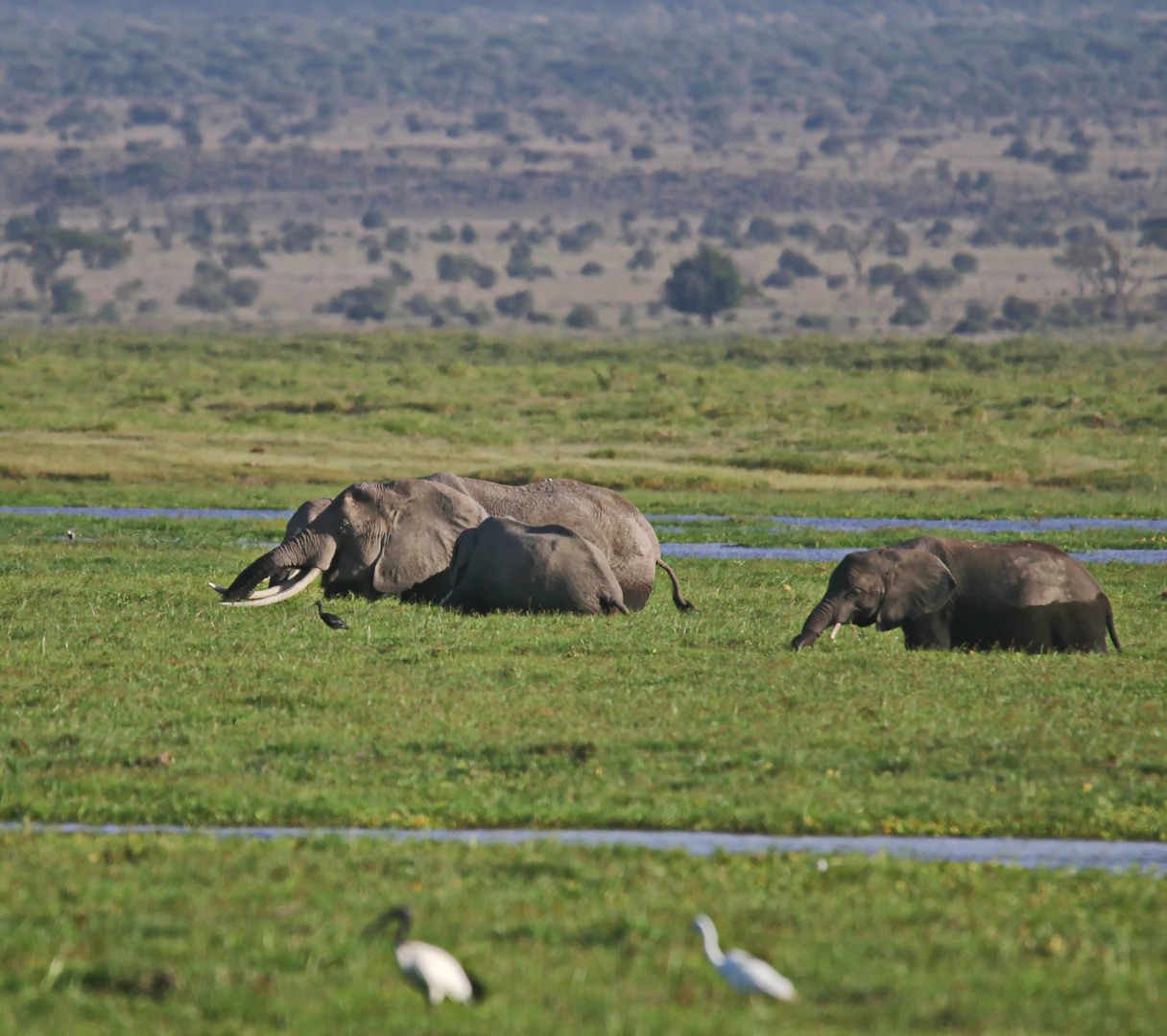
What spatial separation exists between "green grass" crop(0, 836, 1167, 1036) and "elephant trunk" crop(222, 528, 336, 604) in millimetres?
9385

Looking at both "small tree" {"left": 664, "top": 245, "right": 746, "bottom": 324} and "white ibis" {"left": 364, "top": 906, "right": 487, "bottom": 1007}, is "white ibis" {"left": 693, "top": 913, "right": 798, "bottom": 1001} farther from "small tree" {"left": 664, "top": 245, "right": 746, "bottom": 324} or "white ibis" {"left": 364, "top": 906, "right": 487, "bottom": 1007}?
"small tree" {"left": 664, "top": 245, "right": 746, "bottom": 324}

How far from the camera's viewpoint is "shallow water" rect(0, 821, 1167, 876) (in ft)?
31.7

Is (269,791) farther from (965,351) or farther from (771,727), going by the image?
(965,351)

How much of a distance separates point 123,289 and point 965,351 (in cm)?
9267

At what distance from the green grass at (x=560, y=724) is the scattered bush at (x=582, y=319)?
388 ft

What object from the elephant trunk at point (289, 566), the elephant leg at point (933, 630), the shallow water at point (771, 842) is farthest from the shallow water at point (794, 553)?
the shallow water at point (771, 842)

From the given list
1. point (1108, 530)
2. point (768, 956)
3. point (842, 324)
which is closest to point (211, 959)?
point (768, 956)

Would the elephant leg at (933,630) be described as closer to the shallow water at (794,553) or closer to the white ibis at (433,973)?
the shallow water at (794,553)

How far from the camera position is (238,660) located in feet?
48.9

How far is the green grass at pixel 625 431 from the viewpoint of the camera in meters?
36.2

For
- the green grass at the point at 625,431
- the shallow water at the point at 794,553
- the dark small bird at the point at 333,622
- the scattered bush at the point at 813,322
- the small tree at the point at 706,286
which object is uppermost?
the dark small bird at the point at 333,622

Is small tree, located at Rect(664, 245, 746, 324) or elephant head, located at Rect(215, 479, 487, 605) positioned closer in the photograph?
elephant head, located at Rect(215, 479, 487, 605)

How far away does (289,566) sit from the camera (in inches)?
771

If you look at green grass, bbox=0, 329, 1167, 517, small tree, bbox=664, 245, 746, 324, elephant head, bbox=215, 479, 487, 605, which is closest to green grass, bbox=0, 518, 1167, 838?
elephant head, bbox=215, 479, 487, 605
